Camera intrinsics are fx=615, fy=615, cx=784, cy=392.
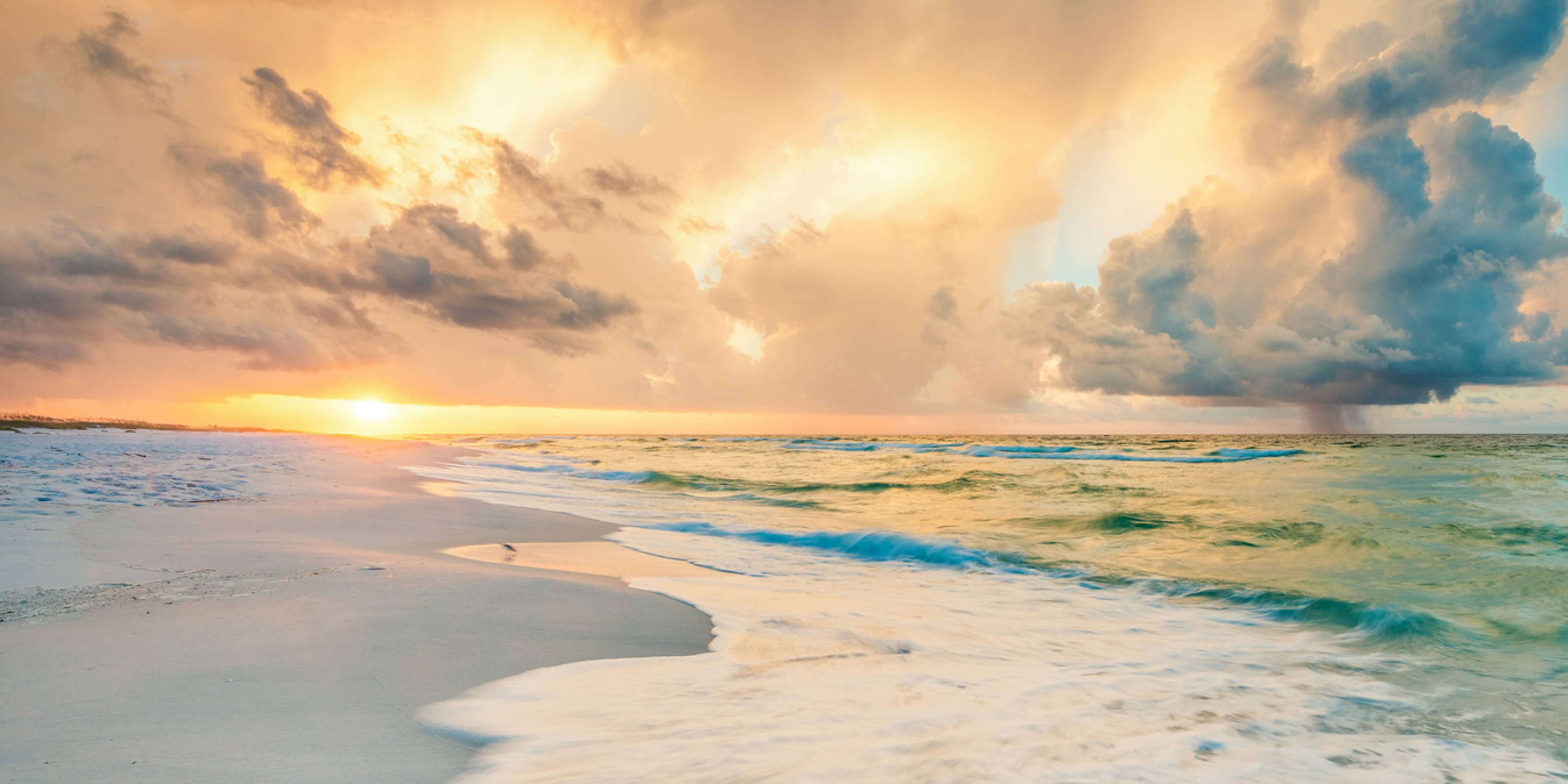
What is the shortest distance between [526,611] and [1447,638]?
700 cm

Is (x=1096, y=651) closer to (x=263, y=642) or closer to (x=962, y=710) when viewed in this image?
(x=962, y=710)

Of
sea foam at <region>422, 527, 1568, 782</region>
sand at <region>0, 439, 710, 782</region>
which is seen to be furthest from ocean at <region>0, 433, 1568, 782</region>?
Result: sand at <region>0, 439, 710, 782</region>

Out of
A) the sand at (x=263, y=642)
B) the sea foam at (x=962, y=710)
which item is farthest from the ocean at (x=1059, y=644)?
the sand at (x=263, y=642)

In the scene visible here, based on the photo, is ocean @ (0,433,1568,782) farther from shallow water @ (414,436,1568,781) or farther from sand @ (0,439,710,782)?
sand @ (0,439,710,782)

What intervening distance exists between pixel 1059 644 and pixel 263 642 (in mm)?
5028

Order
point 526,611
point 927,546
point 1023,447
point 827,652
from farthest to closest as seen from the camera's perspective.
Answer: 1. point 1023,447
2. point 927,546
3. point 526,611
4. point 827,652

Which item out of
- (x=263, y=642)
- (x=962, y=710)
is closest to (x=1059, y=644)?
(x=962, y=710)

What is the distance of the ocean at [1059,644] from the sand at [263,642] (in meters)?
0.25

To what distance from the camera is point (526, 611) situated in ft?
14.1

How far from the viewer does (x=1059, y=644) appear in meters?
4.62

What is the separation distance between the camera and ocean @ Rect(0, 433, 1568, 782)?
2.62m

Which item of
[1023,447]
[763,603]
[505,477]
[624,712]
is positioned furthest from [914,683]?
[1023,447]

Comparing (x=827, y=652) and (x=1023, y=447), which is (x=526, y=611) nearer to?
(x=827, y=652)

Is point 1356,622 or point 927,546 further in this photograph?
point 927,546
